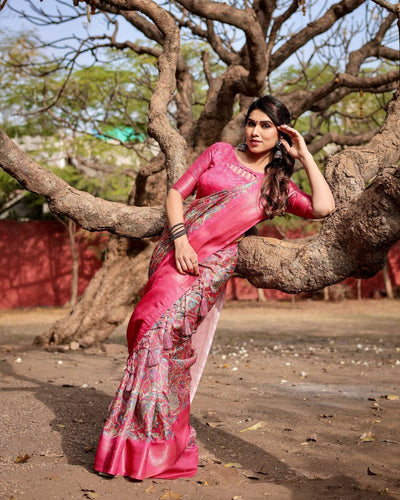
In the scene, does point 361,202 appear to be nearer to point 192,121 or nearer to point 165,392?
point 165,392

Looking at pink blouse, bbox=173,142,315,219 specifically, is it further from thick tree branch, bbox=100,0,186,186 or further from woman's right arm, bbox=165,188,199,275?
thick tree branch, bbox=100,0,186,186

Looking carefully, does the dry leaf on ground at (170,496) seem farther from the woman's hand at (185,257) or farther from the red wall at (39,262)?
the red wall at (39,262)

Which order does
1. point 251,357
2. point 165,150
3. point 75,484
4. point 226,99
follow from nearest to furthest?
point 75,484 → point 165,150 → point 226,99 → point 251,357

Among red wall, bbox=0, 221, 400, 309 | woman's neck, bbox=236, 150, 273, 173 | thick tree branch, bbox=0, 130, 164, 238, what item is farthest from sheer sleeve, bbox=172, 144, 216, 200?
red wall, bbox=0, 221, 400, 309

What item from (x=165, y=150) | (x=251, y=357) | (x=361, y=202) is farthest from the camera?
(x=251, y=357)

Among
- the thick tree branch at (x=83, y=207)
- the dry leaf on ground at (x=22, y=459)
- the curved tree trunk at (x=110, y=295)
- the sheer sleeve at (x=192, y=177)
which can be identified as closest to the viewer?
the sheer sleeve at (x=192, y=177)

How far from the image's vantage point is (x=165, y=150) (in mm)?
4094

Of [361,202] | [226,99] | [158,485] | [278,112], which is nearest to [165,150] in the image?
[278,112]

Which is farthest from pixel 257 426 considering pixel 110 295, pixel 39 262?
pixel 39 262

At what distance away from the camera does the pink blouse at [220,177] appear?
3335 millimetres

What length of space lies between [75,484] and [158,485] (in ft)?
1.43

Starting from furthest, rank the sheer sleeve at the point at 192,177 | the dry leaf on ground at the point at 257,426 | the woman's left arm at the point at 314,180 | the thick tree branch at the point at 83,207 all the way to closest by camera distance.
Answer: the dry leaf on ground at the point at 257,426 < the thick tree branch at the point at 83,207 < the sheer sleeve at the point at 192,177 < the woman's left arm at the point at 314,180

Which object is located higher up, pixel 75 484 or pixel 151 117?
pixel 151 117

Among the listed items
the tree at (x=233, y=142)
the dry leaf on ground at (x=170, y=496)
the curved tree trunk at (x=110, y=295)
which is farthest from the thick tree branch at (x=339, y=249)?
the curved tree trunk at (x=110, y=295)
